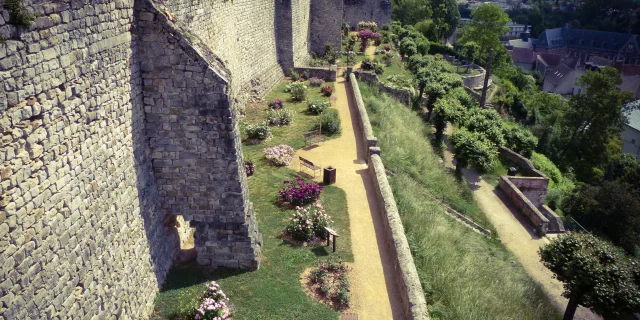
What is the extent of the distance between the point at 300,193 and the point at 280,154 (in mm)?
3131

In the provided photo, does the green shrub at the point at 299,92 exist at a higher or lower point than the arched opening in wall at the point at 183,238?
higher

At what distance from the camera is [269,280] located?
933 centimetres

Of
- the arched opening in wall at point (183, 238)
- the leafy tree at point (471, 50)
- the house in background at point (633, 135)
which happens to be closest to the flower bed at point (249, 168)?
the arched opening in wall at point (183, 238)

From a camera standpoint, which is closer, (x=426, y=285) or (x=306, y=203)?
(x=426, y=285)

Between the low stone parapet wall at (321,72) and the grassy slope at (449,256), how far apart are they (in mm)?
6078

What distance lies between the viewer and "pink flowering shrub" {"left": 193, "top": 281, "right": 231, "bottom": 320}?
793 cm

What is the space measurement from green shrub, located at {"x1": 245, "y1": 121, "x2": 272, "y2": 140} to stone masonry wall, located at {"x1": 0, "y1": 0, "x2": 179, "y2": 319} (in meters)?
8.49

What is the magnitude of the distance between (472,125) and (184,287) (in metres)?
20.8

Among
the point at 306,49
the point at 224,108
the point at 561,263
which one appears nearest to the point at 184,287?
the point at 224,108

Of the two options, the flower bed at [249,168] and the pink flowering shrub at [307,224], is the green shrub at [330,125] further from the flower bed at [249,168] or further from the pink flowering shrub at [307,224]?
the pink flowering shrub at [307,224]

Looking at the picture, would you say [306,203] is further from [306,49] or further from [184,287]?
[306,49]

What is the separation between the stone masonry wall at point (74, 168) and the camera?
15.9 feet

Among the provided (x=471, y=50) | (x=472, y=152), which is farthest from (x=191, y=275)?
(x=471, y=50)

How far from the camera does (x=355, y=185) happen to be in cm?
1388
